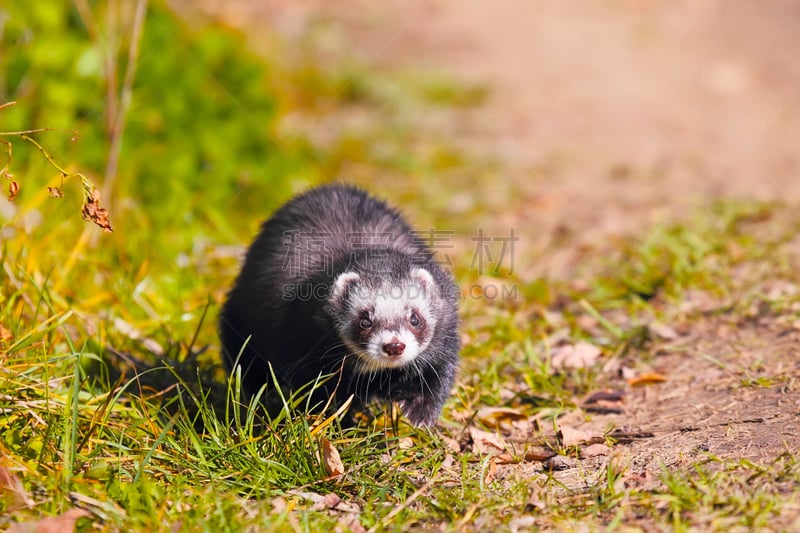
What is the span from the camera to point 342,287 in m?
5.49

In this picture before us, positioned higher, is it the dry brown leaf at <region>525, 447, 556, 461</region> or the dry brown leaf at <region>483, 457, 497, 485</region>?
the dry brown leaf at <region>525, 447, 556, 461</region>

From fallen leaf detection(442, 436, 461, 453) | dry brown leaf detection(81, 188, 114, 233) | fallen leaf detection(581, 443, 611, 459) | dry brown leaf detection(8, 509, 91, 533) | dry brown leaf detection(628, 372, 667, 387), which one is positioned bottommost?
dry brown leaf detection(8, 509, 91, 533)

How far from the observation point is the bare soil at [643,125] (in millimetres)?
5367

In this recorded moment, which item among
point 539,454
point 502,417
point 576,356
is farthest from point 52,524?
point 576,356

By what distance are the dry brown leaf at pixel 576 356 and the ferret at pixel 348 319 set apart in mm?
1122

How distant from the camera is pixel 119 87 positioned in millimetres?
8766

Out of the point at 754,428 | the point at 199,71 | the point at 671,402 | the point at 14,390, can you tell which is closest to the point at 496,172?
the point at 199,71

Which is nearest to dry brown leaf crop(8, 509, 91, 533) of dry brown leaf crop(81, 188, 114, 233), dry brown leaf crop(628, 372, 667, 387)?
dry brown leaf crop(81, 188, 114, 233)

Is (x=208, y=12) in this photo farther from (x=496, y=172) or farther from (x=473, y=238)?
(x=473, y=238)

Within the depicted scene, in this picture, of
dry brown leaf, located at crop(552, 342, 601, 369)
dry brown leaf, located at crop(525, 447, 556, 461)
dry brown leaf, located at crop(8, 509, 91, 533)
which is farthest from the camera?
dry brown leaf, located at crop(552, 342, 601, 369)

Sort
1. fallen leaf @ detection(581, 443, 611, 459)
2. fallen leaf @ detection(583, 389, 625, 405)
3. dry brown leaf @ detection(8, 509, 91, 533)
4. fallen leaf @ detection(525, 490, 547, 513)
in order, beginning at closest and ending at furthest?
dry brown leaf @ detection(8, 509, 91, 533), fallen leaf @ detection(525, 490, 547, 513), fallen leaf @ detection(581, 443, 611, 459), fallen leaf @ detection(583, 389, 625, 405)

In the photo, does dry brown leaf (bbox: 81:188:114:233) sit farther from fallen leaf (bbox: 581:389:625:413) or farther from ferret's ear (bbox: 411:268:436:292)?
fallen leaf (bbox: 581:389:625:413)

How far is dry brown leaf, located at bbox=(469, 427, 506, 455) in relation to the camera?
522 cm

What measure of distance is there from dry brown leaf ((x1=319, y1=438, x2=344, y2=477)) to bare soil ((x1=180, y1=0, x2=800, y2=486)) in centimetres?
140
